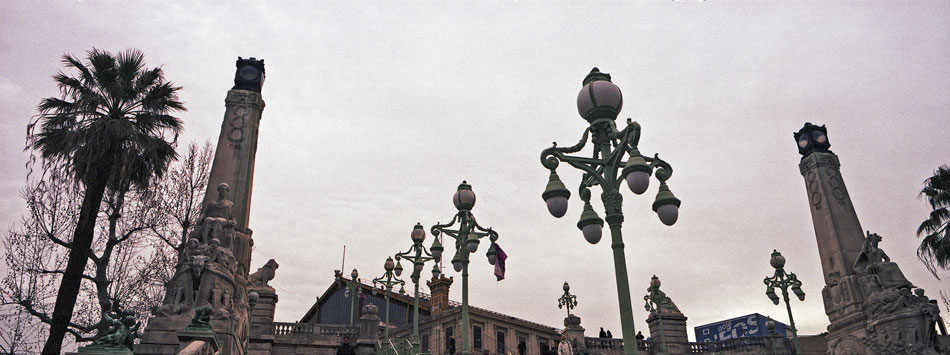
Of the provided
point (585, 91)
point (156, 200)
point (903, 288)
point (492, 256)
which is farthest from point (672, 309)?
point (156, 200)

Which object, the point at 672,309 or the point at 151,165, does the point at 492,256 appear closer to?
the point at 151,165

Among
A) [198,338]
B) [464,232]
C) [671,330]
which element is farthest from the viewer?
[671,330]

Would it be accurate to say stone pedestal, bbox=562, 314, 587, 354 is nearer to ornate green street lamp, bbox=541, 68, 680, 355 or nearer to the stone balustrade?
the stone balustrade

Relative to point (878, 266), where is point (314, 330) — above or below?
below

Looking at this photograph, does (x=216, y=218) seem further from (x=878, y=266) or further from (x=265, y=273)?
(x=878, y=266)

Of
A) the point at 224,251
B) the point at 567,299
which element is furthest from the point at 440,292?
the point at 224,251

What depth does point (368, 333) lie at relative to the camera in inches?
973

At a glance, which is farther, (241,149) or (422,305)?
(422,305)

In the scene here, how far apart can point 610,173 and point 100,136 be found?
18.5 m

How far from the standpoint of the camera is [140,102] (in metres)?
21.6

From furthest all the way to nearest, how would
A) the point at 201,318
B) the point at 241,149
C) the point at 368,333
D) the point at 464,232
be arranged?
the point at 368,333
the point at 241,149
the point at 464,232
the point at 201,318

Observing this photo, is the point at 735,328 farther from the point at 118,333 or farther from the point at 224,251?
the point at 118,333

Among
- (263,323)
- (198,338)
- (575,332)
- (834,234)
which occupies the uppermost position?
(834,234)

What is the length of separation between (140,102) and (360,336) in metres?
13.0
